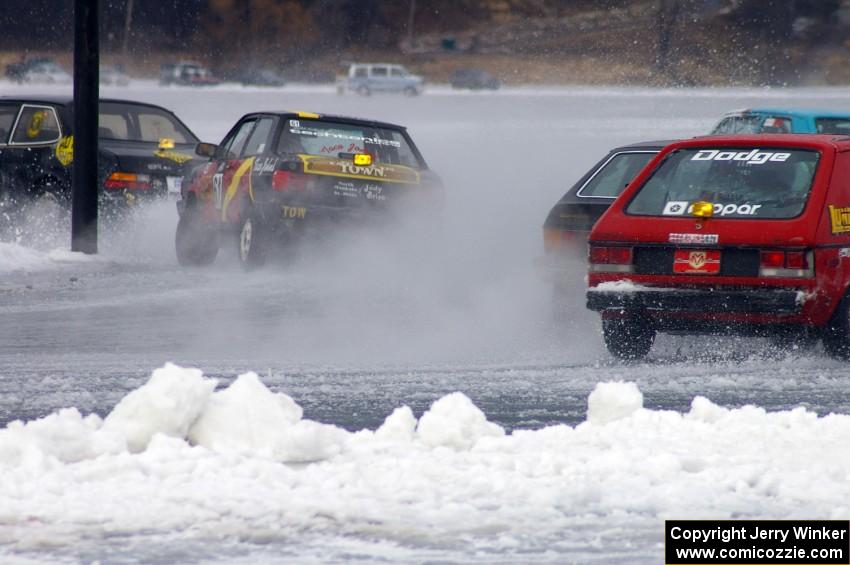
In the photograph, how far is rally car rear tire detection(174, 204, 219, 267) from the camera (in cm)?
1521

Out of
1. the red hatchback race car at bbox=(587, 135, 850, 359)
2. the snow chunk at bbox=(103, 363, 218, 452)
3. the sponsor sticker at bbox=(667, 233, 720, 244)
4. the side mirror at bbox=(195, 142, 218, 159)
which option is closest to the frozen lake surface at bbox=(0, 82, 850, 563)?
the snow chunk at bbox=(103, 363, 218, 452)

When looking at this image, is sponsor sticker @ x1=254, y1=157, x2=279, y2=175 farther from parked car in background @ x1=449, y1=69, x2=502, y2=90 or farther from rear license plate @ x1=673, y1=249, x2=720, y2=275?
parked car in background @ x1=449, y1=69, x2=502, y2=90

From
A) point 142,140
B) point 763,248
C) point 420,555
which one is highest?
point 142,140

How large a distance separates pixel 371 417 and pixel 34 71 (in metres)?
44.4

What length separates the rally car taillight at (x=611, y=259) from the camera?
919 cm

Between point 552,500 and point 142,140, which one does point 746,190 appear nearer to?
point 552,500

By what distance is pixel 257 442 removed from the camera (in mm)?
5984

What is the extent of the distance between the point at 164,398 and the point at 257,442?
15.7 inches

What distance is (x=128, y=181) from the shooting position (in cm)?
1595

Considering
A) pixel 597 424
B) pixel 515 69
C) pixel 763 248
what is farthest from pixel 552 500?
pixel 515 69

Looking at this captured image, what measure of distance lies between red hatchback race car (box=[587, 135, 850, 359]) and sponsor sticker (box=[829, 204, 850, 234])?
0.04 ft

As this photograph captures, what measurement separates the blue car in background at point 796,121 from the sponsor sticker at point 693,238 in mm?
5512

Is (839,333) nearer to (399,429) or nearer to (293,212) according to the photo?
(399,429)

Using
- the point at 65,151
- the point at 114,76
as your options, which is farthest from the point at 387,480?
the point at 114,76
